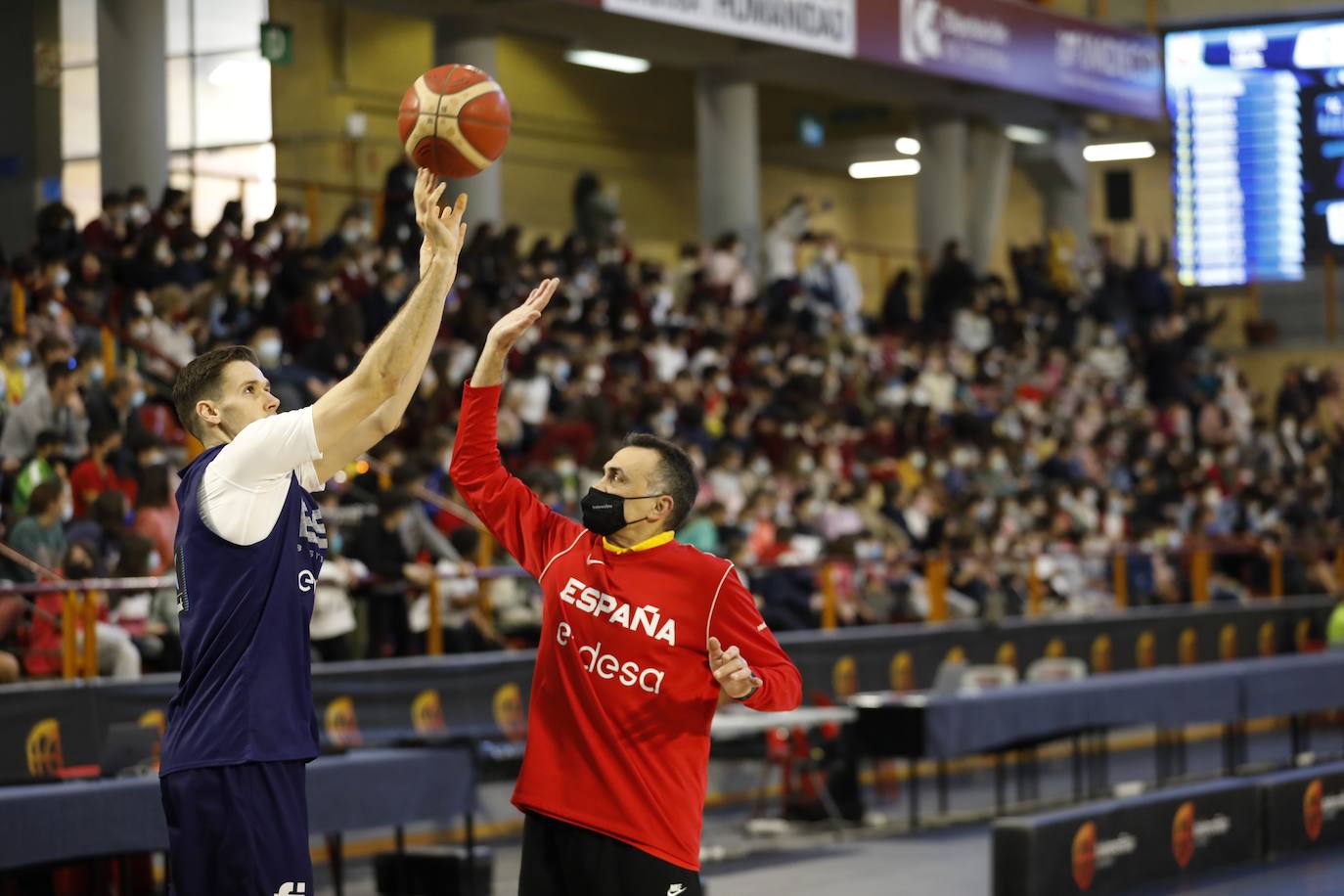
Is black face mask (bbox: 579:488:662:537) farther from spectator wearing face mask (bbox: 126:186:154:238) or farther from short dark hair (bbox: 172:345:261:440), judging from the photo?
spectator wearing face mask (bbox: 126:186:154:238)

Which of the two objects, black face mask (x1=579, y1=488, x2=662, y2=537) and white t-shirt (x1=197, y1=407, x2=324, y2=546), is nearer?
white t-shirt (x1=197, y1=407, x2=324, y2=546)

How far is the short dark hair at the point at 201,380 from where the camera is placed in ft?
14.9

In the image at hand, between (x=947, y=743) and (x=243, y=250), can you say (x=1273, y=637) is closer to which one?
(x=947, y=743)

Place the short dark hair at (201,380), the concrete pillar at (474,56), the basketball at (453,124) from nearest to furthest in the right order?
the short dark hair at (201,380)
the basketball at (453,124)
the concrete pillar at (474,56)

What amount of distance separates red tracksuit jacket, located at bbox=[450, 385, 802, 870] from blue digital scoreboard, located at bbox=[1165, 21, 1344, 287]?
7.53 meters

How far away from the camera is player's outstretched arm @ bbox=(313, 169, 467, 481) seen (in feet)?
14.0

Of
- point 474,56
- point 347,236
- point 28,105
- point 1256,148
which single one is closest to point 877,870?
point 1256,148

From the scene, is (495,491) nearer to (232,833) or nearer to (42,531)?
(232,833)

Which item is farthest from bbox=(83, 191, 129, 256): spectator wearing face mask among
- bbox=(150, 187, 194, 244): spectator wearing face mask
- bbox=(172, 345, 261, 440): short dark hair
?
bbox=(172, 345, 261, 440): short dark hair

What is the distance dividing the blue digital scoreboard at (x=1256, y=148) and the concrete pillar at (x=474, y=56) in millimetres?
7107

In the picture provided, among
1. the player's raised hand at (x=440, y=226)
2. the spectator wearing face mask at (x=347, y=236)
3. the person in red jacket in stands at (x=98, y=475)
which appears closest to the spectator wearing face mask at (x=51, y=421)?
the person in red jacket in stands at (x=98, y=475)

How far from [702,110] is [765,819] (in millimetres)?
12319

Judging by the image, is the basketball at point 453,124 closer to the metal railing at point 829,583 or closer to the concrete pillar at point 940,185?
the metal railing at point 829,583

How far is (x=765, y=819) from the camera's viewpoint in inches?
484
